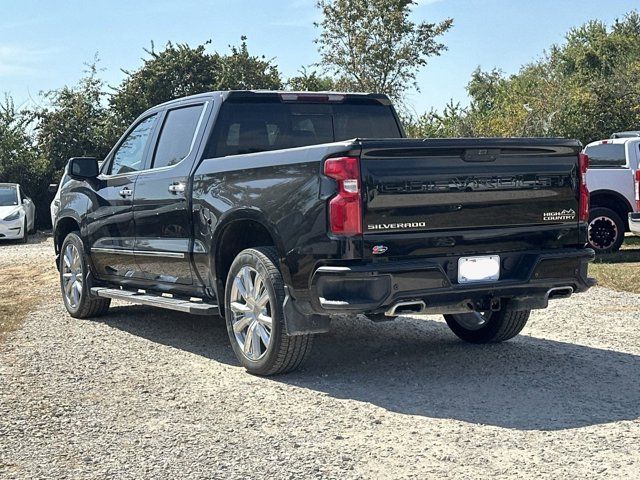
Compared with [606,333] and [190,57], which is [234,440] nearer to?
[606,333]

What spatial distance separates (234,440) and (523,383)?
7.13 ft

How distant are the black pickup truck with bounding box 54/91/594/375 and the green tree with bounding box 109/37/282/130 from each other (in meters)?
25.1

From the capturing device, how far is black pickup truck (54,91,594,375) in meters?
5.89

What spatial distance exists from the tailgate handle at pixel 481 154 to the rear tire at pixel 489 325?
5.27ft

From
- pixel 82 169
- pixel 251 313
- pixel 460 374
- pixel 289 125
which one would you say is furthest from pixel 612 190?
pixel 251 313

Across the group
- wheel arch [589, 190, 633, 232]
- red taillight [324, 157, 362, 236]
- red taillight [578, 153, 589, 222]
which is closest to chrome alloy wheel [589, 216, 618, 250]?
wheel arch [589, 190, 633, 232]

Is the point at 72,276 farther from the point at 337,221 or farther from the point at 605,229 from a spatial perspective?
the point at 605,229

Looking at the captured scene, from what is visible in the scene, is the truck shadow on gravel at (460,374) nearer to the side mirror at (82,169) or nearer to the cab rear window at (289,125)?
the side mirror at (82,169)

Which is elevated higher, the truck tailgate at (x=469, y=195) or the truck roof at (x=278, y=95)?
the truck roof at (x=278, y=95)

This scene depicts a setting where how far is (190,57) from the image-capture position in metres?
33.8

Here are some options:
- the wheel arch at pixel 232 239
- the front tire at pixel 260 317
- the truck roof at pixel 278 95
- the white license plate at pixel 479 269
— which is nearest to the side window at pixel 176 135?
the truck roof at pixel 278 95

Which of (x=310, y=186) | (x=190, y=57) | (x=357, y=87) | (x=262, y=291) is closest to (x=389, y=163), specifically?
(x=310, y=186)

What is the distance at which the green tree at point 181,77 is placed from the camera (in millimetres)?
33094

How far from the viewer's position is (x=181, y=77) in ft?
110
